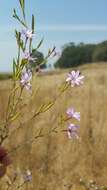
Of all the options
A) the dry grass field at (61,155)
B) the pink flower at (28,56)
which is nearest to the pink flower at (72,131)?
the pink flower at (28,56)

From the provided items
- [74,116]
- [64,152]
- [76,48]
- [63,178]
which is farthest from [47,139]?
[76,48]

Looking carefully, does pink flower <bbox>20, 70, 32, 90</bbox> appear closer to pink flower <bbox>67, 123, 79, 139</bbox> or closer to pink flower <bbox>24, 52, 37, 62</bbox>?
pink flower <bbox>24, 52, 37, 62</bbox>

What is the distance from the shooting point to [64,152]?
4293mm

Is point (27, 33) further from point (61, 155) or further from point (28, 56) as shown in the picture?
point (61, 155)

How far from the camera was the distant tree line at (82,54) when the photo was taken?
72.2 feet

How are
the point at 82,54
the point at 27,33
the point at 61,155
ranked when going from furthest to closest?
the point at 82,54
the point at 61,155
the point at 27,33

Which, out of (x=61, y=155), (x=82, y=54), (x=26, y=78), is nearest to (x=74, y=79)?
(x=26, y=78)

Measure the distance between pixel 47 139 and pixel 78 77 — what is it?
2.65 meters

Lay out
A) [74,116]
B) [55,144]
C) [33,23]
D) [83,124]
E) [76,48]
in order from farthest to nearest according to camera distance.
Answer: [76,48]
[83,124]
[55,144]
[74,116]
[33,23]

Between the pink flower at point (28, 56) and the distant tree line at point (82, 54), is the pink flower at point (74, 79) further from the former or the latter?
the distant tree line at point (82, 54)

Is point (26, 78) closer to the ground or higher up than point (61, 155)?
higher up

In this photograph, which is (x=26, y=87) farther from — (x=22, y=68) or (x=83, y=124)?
(x=83, y=124)

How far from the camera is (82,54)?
25.5m

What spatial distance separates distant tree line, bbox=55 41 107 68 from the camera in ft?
72.2
